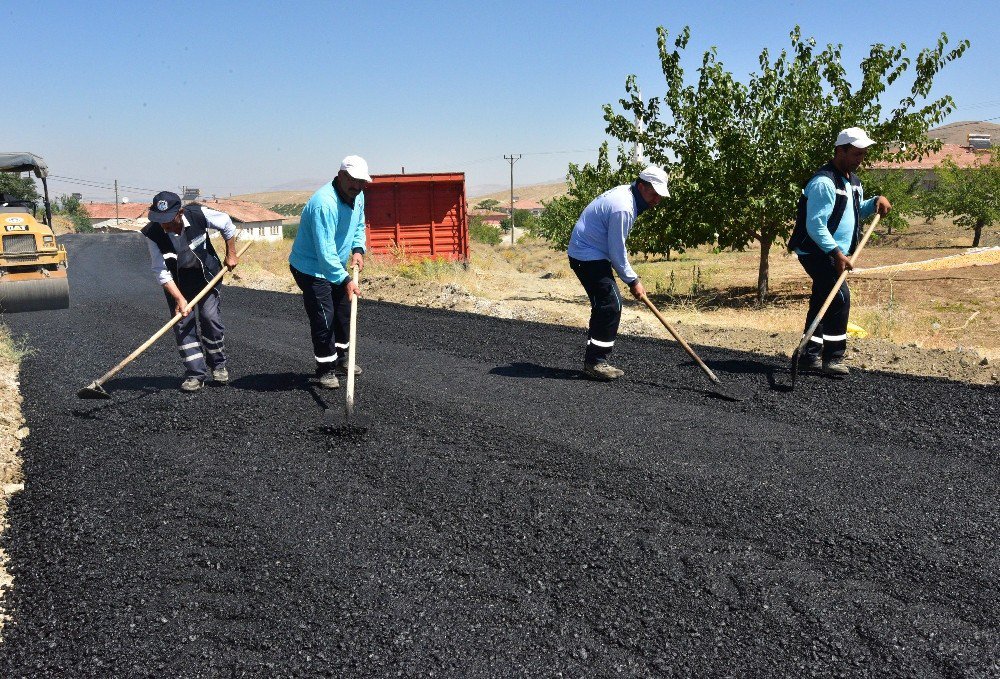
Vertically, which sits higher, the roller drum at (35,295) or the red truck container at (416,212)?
the red truck container at (416,212)

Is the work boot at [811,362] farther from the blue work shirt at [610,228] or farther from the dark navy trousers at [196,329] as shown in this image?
the dark navy trousers at [196,329]

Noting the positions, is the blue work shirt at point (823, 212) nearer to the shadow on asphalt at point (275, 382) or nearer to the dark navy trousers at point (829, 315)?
the dark navy trousers at point (829, 315)

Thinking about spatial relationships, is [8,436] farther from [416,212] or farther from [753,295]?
[416,212]

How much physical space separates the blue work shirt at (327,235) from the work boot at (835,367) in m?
3.89

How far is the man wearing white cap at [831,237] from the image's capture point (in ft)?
19.3

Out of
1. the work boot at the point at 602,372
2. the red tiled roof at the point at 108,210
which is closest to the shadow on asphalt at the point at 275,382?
the work boot at the point at 602,372

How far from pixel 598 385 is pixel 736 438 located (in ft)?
5.02

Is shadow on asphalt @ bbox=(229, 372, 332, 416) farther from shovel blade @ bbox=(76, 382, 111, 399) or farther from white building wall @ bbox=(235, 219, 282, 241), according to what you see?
white building wall @ bbox=(235, 219, 282, 241)

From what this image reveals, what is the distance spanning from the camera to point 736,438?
4.59 meters

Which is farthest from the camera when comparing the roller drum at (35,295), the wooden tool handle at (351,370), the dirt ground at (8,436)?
the roller drum at (35,295)

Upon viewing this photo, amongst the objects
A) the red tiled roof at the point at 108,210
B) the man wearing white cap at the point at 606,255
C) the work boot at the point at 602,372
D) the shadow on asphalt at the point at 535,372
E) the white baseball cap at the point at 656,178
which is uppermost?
the red tiled roof at the point at 108,210

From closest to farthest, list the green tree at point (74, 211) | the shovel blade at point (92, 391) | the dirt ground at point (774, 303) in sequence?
1. the shovel blade at point (92, 391)
2. the dirt ground at point (774, 303)
3. the green tree at point (74, 211)

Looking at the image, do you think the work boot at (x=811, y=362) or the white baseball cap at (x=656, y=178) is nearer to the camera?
the white baseball cap at (x=656, y=178)

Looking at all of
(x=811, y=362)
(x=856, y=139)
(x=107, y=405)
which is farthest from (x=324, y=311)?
(x=856, y=139)
